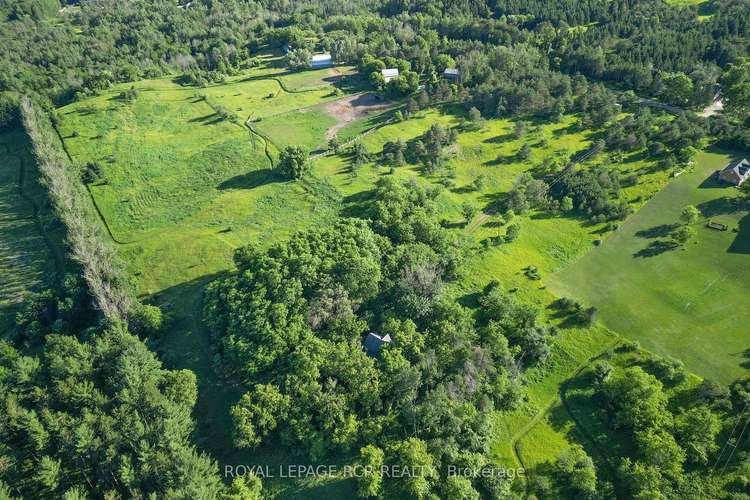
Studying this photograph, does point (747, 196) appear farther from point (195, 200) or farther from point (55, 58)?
point (55, 58)

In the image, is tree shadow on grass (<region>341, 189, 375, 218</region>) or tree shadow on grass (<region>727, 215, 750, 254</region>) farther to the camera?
tree shadow on grass (<region>341, 189, 375, 218</region>)

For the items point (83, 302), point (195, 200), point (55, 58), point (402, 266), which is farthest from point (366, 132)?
point (55, 58)

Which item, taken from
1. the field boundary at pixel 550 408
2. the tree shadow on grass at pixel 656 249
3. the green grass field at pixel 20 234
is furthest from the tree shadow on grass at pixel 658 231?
the green grass field at pixel 20 234

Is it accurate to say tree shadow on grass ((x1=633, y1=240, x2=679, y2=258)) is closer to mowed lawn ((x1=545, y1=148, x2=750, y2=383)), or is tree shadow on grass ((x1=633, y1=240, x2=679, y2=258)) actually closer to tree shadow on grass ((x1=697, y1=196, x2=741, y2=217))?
mowed lawn ((x1=545, y1=148, x2=750, y2=383))

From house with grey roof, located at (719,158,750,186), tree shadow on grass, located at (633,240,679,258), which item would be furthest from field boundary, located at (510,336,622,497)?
house with grey roof, located at (719,158,750,186)

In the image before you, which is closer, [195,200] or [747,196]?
[747,196]

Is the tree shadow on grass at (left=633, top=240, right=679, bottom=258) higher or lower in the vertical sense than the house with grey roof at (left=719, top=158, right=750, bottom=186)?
lower
